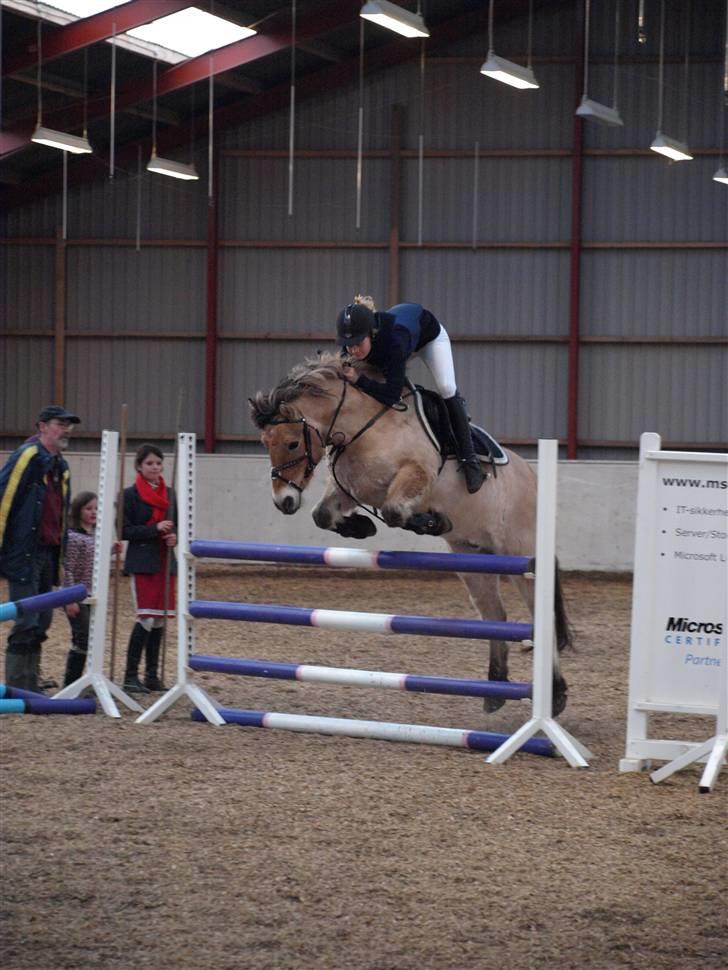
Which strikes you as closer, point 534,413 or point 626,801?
point 626,801

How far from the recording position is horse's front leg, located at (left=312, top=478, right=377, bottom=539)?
5.38 meters

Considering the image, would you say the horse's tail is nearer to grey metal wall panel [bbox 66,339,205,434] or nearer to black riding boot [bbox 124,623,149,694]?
black riding boot [bbox 124,623,149,694]

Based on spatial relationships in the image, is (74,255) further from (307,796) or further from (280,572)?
(307,796)

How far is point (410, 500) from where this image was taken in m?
5.20

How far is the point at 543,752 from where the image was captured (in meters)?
5.23

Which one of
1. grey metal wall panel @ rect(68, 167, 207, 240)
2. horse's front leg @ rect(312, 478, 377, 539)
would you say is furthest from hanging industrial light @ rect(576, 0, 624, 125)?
horse's front leg @ rect(312, 478, 377, 539)

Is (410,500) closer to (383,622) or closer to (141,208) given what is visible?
(383,622)

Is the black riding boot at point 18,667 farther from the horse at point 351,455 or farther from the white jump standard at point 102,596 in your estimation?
the horse at point 351,455

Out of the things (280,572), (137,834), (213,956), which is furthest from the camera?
(280,572)

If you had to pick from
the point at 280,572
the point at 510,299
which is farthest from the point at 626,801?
the point at 510,299

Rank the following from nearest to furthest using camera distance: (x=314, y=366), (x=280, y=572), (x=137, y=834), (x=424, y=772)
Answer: (x=137, y=834), (x=424, y=772), (x=314, y=366), (x=280, y=572)

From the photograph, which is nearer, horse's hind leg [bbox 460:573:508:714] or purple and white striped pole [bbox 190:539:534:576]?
purple and white striped pole [bbox 190:539:534:576]

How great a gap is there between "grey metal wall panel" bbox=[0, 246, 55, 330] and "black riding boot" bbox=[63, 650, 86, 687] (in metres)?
9.76

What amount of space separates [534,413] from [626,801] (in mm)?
10475
